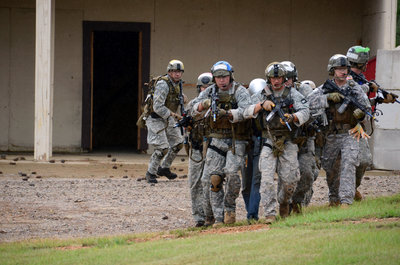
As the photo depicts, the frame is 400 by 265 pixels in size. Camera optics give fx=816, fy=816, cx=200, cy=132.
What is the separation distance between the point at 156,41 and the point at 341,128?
9.15 m

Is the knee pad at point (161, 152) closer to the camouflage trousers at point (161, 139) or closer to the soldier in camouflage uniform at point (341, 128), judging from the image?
the camouflage trousers at point (161, 139)

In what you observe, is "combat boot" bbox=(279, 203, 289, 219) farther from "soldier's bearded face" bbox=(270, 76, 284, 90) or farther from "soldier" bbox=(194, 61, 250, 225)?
"soldier's bearded face" bbox=(270, 76, 284, 90)

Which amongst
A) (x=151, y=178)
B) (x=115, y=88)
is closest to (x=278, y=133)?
(x=151, y=178)

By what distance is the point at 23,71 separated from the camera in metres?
18.9

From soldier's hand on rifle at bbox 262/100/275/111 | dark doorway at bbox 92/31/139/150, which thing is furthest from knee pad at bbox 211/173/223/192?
dark doorway at bbox 92/31/139/150

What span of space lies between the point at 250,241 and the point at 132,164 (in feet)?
30.9

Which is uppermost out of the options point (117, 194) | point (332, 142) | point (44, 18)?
point (44, 18)

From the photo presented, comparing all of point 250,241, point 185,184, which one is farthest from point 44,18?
point 250,241

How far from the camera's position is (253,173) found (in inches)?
393

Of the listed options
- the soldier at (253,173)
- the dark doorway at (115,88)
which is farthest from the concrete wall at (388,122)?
the dark doorway at (115,88)

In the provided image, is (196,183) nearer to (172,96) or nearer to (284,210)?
(284,210)

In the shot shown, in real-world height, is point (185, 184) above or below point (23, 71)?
below

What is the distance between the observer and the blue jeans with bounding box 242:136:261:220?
389 inches

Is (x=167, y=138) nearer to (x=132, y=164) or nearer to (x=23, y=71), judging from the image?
(x=132, y=164)
